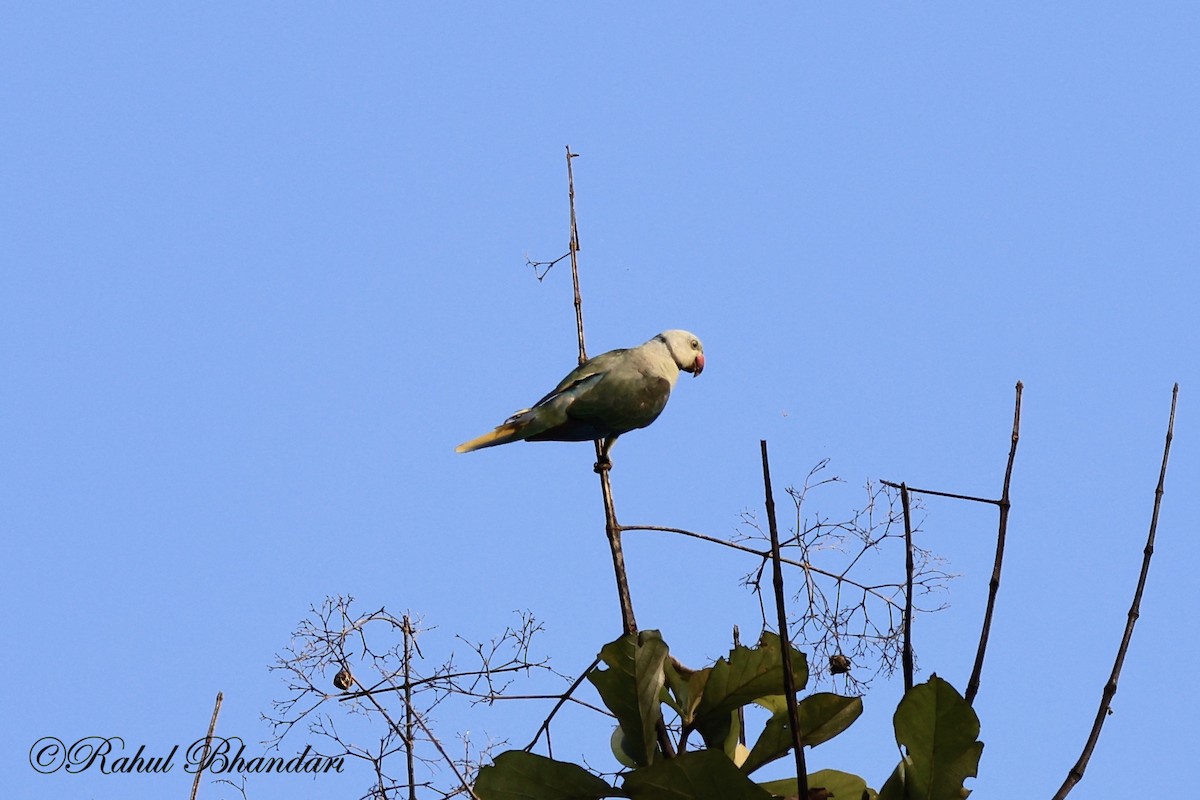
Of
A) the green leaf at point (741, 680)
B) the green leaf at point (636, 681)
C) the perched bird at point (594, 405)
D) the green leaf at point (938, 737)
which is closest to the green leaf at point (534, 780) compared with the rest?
the green leaf at point (636, 681)

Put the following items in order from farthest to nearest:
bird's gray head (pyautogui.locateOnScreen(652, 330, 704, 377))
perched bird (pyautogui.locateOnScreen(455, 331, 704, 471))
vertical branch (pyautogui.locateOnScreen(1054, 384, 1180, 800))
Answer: bird's gray head (pyautogui.locateOnScreen(652, 330, 704, 377)) < perched bird (pyautogui.locateOnScreen(455, 331, 704, 471)) < vertical branch (pyautogui.locateOnScreen(1054, 384, 1180, 800))

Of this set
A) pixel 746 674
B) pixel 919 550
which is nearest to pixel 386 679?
pixel 746 674

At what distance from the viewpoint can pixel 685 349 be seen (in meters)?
6.11

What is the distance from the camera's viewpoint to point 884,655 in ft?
10.5

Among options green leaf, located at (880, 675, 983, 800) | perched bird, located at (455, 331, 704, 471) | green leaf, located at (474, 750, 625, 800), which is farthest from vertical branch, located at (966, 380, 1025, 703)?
perched bird, located at (455, 331, 704, 471)

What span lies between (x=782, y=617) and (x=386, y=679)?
1.42 m

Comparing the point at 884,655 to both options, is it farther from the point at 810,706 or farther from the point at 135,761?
the point at 135,761

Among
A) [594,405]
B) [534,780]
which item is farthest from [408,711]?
[594,405]

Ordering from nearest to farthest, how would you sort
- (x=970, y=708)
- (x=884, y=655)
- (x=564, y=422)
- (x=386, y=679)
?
1. (x=970, y=708)
2. (x=386, y=679)
3. (x=884, y=655)
4. (x=564, y=422)

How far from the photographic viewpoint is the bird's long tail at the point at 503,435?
5.24 metres

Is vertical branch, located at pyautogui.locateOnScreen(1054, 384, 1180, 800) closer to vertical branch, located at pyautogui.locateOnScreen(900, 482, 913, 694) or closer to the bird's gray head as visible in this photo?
vertical branch, located at pyautogui.locateOnScreen(900, 482, 913, 694)

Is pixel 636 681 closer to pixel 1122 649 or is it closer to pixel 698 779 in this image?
pixel 698 779

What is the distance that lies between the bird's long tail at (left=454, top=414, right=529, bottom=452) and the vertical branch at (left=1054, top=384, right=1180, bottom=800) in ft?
11.0

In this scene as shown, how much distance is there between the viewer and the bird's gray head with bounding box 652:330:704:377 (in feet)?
19.6
